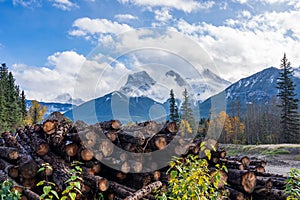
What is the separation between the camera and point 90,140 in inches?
256

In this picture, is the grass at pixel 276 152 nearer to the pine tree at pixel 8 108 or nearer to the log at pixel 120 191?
the log at pixel 120 191

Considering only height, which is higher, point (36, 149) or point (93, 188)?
point (36, 149)

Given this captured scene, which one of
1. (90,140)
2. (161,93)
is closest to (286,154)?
(161,93)

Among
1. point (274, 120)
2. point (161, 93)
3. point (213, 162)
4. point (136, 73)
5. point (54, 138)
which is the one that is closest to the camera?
point (54, 138)

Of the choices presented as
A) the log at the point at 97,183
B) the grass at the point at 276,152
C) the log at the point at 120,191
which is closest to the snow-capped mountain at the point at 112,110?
the log at the point at 97,183

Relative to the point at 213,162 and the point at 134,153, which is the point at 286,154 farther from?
the point at 134,153

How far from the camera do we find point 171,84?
877 cm

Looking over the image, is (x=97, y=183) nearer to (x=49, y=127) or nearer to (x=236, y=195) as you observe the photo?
(x=49, y=127)

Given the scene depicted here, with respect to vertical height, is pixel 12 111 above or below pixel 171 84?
above

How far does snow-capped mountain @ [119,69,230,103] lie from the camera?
27.6ft

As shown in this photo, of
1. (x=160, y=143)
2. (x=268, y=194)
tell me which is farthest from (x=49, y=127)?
(x=268, y=194)

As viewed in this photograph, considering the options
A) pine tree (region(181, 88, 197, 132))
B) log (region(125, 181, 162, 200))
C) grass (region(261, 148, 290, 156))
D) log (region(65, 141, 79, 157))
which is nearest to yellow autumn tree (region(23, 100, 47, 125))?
pine tree (region(181, 88, 197, 132))

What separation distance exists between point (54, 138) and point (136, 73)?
295 cm

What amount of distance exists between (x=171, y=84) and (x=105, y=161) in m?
3.40
